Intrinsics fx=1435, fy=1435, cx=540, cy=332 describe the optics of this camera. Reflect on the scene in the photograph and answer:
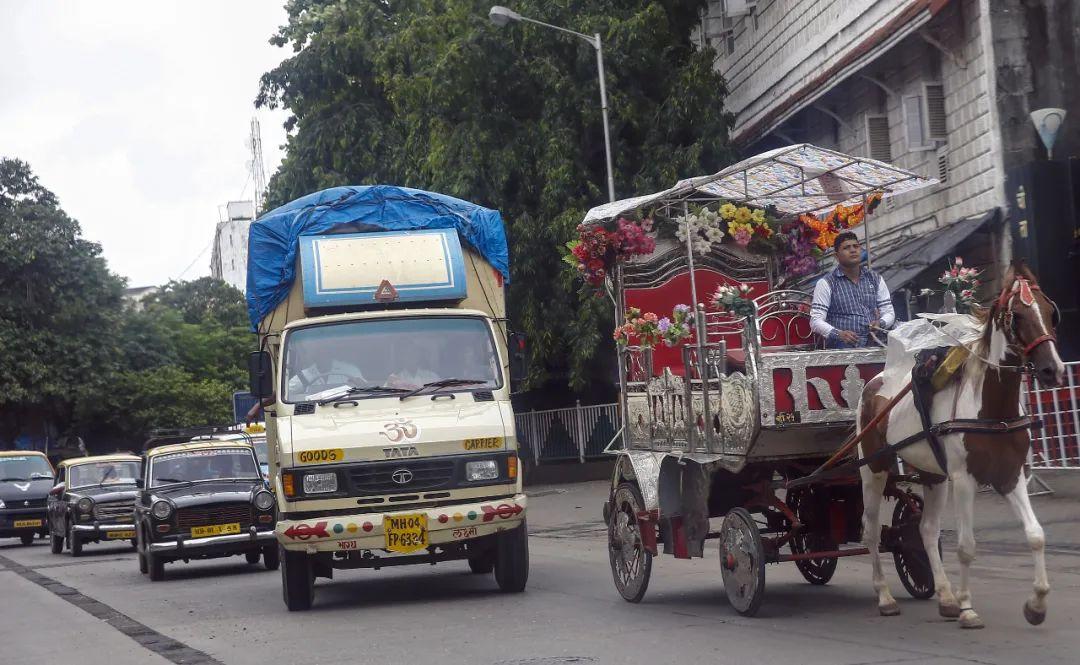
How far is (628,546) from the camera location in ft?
38.3

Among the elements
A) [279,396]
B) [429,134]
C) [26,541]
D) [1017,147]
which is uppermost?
[429,134]

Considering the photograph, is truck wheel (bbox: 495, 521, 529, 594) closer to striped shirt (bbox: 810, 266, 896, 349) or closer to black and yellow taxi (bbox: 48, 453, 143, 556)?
striped shirt (bbox: 810, 266, 896, 349)

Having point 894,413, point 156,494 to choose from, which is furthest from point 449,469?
point 156,494

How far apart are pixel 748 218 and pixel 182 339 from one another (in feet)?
181

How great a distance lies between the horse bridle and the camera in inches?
314

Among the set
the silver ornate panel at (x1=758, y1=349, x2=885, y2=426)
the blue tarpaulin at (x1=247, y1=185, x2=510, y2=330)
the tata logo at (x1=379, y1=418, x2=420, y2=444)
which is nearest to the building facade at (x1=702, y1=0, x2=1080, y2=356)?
the blue tarpaulin at (x1=247, y1=185, x2=510, y2=330)

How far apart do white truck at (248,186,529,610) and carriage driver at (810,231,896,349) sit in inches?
133

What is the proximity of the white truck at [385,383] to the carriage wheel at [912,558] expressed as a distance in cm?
357

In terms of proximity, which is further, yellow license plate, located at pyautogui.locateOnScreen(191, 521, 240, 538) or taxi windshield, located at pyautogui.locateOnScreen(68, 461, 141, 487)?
taxi windshield, located at pyautogui.locateOnScreen(68, 461, 141, 487)

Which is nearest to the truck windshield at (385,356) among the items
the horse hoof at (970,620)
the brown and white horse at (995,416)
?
the brown and white horse at (995,416)

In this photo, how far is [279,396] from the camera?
13.0 m

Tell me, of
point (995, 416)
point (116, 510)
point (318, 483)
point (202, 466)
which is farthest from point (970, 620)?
point (116, 510)

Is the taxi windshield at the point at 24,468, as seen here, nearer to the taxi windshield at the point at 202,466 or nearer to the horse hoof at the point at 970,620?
the taxi windshield at the point at 202,466

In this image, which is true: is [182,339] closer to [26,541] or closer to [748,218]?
[26,541]
